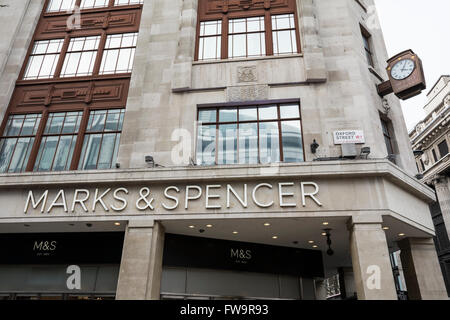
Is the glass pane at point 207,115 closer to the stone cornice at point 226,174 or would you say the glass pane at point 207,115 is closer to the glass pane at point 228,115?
the glass pane at point 228,115

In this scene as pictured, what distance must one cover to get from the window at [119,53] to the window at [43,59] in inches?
111

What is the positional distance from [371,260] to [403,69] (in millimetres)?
9323

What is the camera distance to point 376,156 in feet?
42.7

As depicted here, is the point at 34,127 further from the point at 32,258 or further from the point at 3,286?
the point at 3,286

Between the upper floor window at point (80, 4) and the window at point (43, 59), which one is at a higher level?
the upper floor window at point (80, 4)

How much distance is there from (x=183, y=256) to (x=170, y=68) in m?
8.79

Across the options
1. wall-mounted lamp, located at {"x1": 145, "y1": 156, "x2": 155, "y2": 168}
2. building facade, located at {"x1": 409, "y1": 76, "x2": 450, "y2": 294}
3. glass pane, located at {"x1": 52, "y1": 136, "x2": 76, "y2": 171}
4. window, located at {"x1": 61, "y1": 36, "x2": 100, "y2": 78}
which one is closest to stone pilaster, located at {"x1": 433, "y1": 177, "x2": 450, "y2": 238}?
building facade, located at {"x1": 409, "y1": 76, "x2": 450, "y2": 294}

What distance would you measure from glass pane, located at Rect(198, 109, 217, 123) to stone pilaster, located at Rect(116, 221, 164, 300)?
16.8 feet

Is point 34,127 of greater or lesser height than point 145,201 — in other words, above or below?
above

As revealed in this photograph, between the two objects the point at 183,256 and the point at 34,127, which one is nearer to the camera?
the point at 183,256

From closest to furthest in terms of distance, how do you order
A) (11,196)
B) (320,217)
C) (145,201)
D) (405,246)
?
(320,217)
(145,201)
(11,196)
(405,246)

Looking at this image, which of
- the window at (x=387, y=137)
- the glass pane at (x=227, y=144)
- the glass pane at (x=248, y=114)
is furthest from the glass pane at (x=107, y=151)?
the window at (x=387, y=137)

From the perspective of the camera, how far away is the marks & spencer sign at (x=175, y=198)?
→ 12250 mm

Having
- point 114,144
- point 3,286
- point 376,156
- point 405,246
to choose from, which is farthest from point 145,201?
point 405,246
